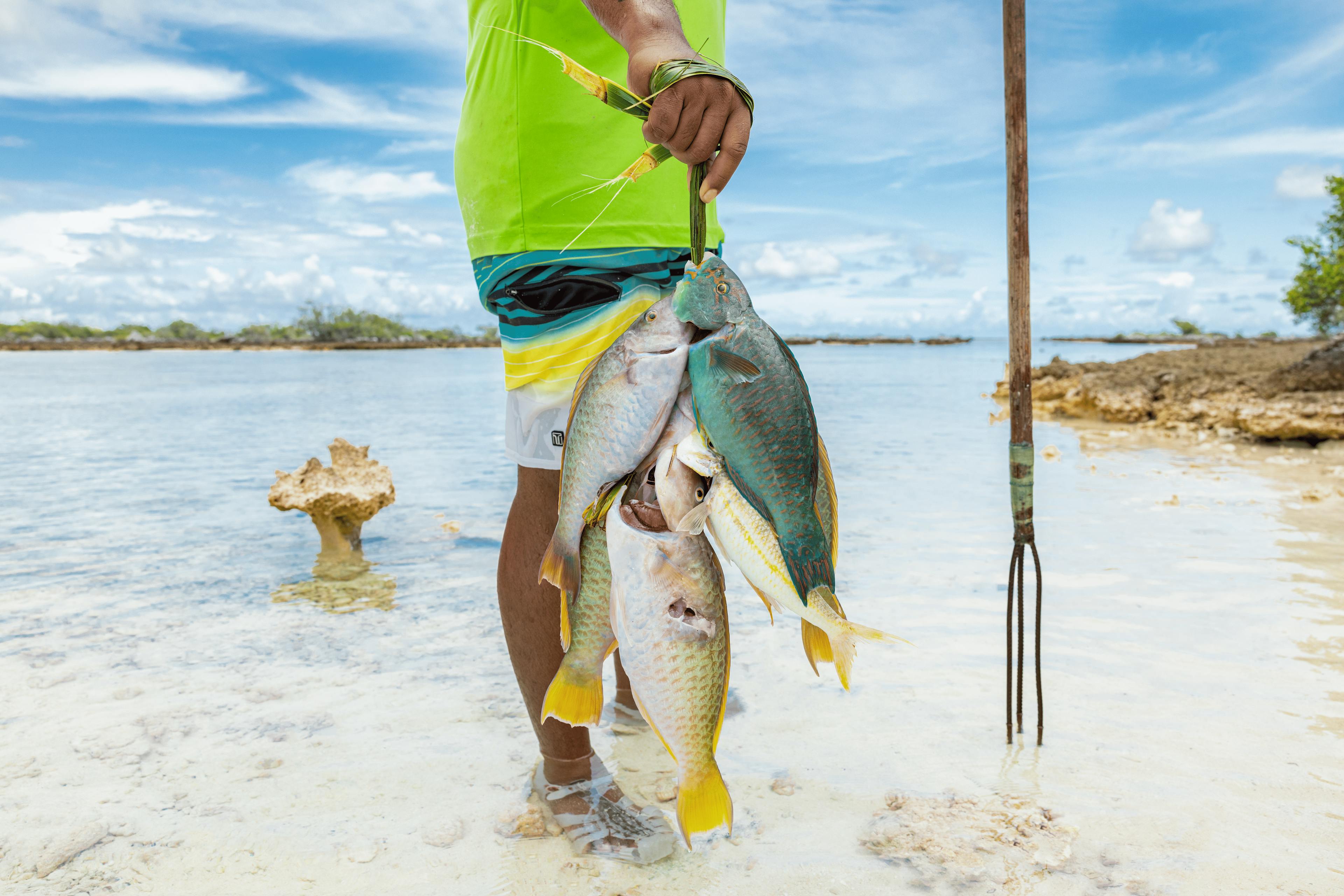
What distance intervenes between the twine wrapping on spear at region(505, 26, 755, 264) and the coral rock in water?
3929mm

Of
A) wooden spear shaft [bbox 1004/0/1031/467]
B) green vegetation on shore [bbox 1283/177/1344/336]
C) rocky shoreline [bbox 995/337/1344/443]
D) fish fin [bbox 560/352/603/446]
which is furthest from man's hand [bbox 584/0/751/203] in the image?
green vegetation on shore [bbox 1283/177/1344/336]

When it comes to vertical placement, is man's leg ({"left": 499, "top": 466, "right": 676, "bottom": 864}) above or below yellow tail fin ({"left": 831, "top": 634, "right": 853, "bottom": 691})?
below

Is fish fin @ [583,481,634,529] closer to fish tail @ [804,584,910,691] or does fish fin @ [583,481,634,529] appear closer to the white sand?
fish tail @ [804,584,910,691]

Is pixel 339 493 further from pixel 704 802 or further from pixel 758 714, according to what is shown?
pixel 704 802

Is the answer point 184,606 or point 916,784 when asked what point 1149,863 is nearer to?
point 916,784

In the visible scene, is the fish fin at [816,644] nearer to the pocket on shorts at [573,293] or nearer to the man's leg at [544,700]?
the man's leg at [544,700]

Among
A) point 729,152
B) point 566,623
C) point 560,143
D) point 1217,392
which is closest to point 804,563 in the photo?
point 566,623

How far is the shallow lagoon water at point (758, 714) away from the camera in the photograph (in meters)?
1.84

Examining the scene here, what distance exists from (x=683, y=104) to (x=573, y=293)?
69 centimetres

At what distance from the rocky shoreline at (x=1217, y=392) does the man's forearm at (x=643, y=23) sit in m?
8.50

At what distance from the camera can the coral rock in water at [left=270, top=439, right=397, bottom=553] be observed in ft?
14.9

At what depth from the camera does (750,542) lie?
3.70 feet

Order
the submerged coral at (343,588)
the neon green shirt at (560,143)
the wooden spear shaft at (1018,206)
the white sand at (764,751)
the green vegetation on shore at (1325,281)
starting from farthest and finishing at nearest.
Answer: 1. the green vegetation on shore at (1325,281)
2. the submerged coral at (343,588)
3. the wooden spear shaft at (1018,206)
4. the white sand at (764,751)
5. the neon green shirt at (560,143)

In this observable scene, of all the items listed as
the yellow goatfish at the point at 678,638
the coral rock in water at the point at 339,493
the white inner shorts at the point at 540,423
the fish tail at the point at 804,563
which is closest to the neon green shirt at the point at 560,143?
the white inner shorts at the point at 540,423
